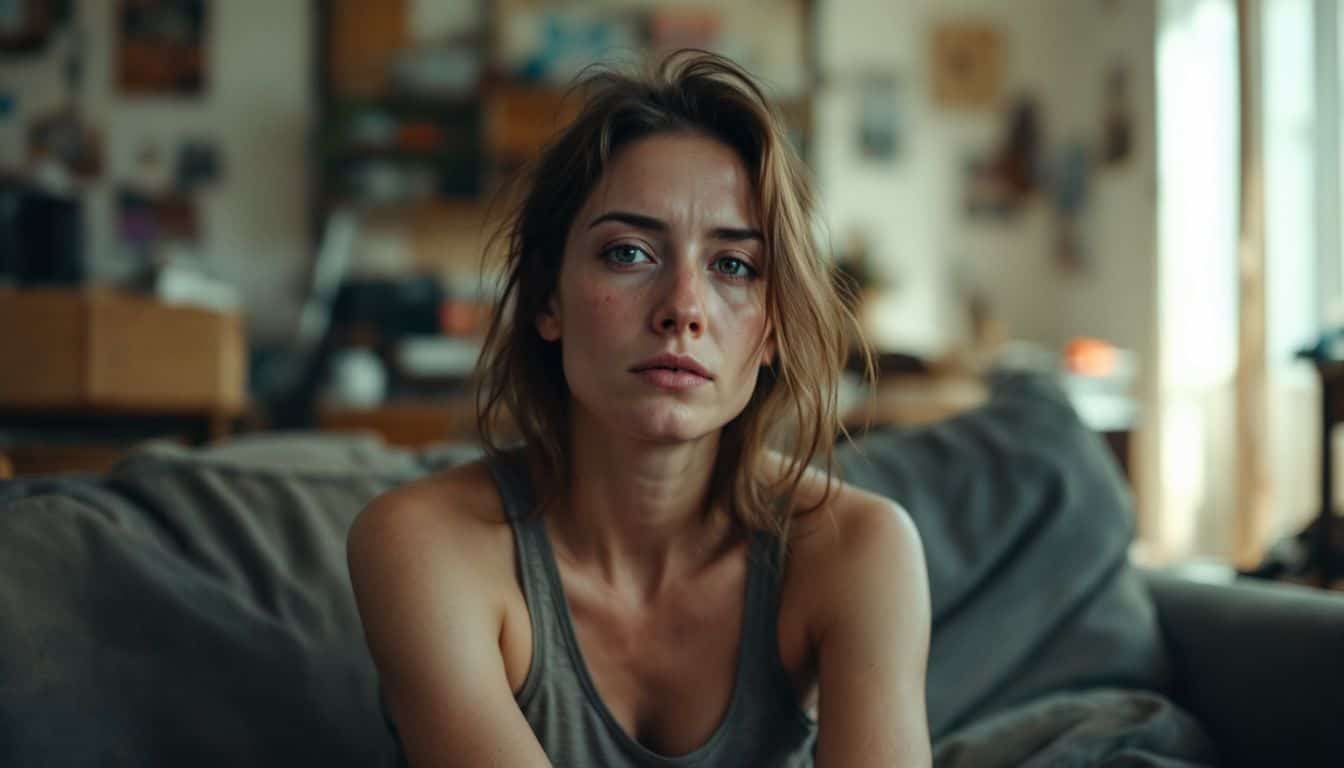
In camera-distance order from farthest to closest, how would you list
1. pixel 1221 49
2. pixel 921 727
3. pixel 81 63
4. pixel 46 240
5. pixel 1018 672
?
pixel 81 63 < pixel 1221 49 < pixel 46 240 < pixel 1018 672 < pixel 921 727

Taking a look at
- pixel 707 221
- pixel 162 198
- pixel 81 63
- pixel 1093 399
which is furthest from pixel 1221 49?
pixel 81 63

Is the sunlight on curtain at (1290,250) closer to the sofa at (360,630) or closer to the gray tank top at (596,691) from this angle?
the sofa at (360,630)

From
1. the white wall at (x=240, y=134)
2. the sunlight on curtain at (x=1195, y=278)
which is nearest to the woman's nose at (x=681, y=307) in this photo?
the sunlight on curtain at (x=1195, y=278)

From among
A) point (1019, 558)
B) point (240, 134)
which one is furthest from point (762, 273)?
point (240, 134)

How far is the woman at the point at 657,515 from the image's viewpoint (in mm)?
969

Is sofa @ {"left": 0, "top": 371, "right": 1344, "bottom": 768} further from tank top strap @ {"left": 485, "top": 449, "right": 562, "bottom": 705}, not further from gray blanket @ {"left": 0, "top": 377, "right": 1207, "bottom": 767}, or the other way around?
tank top strap @ {"left": 485, "top": 449, "right": 562, "bottom": 705}

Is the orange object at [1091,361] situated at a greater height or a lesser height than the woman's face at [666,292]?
lesser

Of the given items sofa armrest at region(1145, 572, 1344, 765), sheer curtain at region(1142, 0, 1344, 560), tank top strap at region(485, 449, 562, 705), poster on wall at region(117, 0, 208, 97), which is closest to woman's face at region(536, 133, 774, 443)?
tank top strap at region(485, 449, 562, 705)

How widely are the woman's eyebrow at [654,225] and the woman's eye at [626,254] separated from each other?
2cm

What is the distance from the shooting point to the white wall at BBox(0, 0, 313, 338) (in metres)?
4.71

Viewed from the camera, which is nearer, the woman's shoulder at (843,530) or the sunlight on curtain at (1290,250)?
the woman's shoulder at (843,530)

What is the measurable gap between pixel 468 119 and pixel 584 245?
3991 mm

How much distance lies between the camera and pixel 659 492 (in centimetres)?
111

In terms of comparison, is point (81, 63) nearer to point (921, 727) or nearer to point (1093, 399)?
point (1093, 399)
